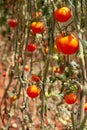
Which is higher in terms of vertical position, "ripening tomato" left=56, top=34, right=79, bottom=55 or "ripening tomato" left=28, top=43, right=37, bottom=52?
"ripening tomato" left=56, top=34, right=79, bottom=55

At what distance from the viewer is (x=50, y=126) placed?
2660 mm

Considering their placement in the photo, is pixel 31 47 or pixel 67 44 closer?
pixel 67 44

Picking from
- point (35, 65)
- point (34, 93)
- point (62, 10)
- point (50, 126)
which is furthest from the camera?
point (35, 65)

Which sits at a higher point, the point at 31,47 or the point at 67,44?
the point at 67,44

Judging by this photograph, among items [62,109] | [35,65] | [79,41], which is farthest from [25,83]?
[35,65]

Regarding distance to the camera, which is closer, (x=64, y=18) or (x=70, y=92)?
(x=64, y=18)

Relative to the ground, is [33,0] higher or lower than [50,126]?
higher

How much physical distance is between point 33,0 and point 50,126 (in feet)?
3.01

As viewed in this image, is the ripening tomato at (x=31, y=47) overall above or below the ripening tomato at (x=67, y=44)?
below

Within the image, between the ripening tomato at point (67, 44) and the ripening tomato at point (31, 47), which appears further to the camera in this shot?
the ripening tomato at point (31, 47)

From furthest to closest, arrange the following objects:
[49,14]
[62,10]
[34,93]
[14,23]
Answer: [14,23] → [49,14] → [34,93] → [62,10]

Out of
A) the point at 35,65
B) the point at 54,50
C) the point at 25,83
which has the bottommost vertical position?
the point at 35,65

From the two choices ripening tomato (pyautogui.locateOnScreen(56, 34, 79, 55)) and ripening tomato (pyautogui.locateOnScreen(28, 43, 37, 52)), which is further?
ripening tomato (pyautogui.locateOnScreen(28, 43, 37, 52))

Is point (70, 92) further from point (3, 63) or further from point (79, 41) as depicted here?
point (3, 63)
